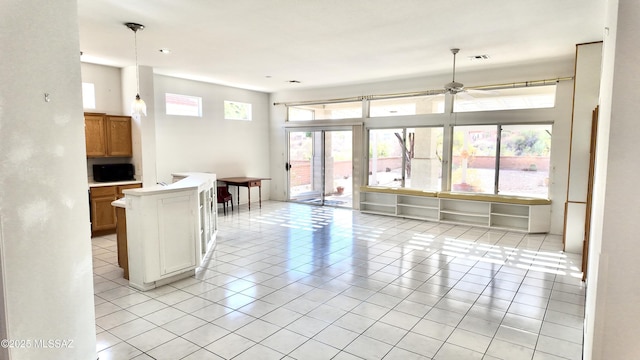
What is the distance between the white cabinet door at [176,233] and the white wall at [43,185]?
4.65ft

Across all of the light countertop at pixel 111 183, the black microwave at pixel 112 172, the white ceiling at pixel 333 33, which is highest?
the white ceiling at pixel 333 33

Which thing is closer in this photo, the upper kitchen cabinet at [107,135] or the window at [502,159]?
the upper kitchen cabinet at [107,135]

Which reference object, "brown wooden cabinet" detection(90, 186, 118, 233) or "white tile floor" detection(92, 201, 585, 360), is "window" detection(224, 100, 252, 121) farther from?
"white tile floor" detection(92, 201, 585, 360)

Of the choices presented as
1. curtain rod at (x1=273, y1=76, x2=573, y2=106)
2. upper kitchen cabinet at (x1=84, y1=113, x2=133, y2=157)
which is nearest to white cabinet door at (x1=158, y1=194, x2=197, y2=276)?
upper kitchen cabinet at (x1=84, y1=113, x2=133, y2=157)

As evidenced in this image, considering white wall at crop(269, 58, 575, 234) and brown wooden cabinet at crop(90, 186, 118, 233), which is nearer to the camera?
brown wooden cabinet at crop(90, 186, 118, 233)

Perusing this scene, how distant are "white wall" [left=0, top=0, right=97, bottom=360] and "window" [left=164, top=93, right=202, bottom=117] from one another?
213 inches

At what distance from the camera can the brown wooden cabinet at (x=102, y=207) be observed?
582cm

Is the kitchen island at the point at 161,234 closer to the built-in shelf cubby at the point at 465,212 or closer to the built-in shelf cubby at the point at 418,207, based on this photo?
Answer: the built-in shelf cubby at the point at 418,207

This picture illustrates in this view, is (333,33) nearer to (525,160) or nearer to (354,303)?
(354,303)

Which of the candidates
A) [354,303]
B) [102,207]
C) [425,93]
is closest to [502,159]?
[425,93]

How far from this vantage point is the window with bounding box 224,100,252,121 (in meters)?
8.66

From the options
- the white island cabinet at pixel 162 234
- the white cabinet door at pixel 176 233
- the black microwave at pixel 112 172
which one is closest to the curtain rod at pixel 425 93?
the black microwave at pixel 112 172

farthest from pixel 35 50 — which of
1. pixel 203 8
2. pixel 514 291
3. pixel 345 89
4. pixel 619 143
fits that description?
pixel 345 89

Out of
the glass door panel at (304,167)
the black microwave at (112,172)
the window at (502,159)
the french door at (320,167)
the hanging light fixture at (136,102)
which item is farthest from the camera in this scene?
the glass door panel at (304,167)
